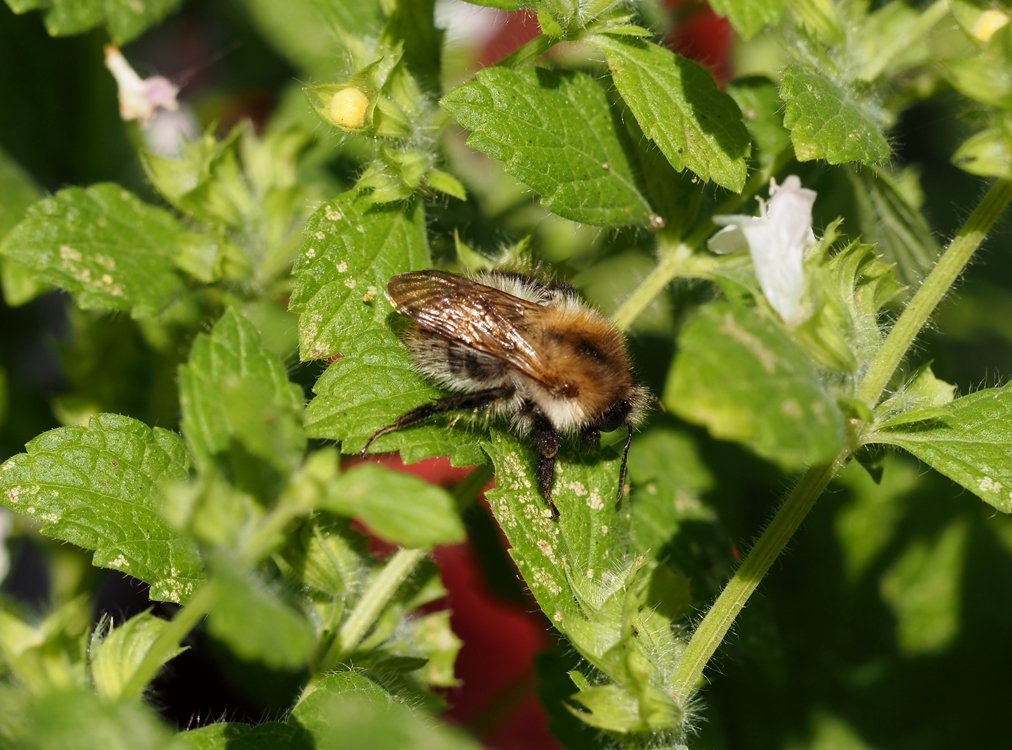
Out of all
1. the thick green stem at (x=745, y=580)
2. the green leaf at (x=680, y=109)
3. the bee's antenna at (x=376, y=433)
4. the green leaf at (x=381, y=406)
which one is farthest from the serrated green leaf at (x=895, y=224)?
the bee's antenna at (x=376, y=433)

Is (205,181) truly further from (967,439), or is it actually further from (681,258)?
(967,439)

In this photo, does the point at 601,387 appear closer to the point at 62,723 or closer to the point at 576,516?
the point at 576,516

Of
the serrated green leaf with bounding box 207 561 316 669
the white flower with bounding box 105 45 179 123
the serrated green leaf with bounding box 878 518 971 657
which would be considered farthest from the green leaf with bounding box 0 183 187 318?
the serrated green leaf with bounding box 878 518 971 657

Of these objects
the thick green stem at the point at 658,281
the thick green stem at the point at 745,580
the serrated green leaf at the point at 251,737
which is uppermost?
the thick green stem at the point at 658,281

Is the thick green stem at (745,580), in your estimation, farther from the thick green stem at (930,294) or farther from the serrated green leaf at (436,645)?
the serrated green leaf at (436,645)

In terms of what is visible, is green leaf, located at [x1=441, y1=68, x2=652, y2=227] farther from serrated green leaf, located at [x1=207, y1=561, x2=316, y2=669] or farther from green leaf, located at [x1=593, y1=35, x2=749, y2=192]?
serrated green leaf, located at [x1=207, y1=561, x2=316, y2=669]

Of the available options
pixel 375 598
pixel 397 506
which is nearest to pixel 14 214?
pixel 375 598

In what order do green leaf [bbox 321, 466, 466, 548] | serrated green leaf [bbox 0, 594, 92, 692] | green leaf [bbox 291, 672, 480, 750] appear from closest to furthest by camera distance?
green leaf [bbox 291, 672, 480, 750]
green leaf [bbox 321, 466, 466, 548]
serrated green leaf [bbox 0, 594, 92, 692]
